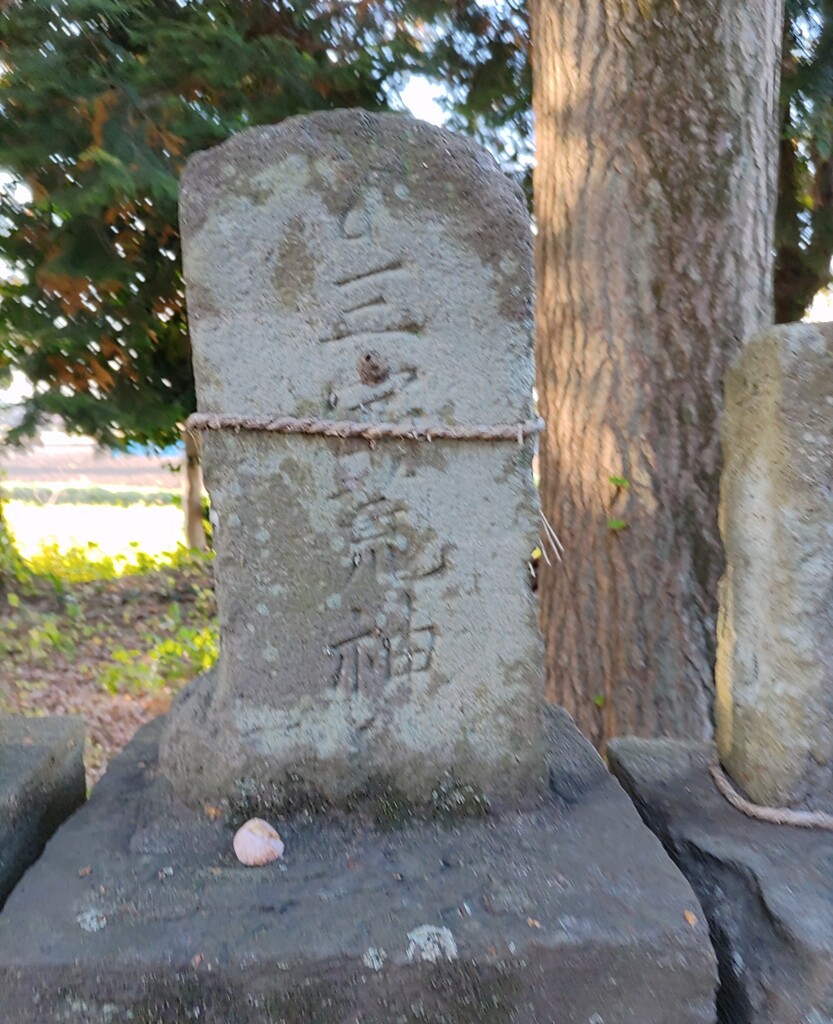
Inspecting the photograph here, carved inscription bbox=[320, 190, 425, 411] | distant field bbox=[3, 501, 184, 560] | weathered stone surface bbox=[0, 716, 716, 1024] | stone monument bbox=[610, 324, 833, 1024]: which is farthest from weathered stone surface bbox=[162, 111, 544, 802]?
distant field bbox=[3, 501, 184, 560]

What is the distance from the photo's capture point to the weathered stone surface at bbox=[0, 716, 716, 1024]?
95cm

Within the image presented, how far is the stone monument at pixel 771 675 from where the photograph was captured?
1.10m

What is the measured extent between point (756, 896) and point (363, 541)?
78 cm

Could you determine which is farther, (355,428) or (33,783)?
(33,783)

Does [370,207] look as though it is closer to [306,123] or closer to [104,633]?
[306,123]

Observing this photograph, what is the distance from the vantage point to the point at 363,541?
129 cm

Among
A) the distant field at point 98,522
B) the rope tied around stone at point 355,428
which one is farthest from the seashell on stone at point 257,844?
Answer: the distant field at point 98,522

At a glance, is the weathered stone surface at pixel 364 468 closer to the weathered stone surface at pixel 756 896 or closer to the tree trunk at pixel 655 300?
the weathered stone surface at pixel 756 896

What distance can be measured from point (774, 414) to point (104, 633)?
12.2 ft

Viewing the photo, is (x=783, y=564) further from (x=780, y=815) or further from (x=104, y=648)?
(x=104, y=648)

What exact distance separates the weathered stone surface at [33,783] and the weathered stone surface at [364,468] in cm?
26

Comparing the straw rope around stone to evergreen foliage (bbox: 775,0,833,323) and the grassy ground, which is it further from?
evergreen foliage (bbox: 775,0,833,323)

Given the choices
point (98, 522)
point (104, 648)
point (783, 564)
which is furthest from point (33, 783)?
point (98, 522)

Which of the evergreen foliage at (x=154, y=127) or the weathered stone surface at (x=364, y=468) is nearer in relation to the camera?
the weathered stone surface at (x=364, y=468)
